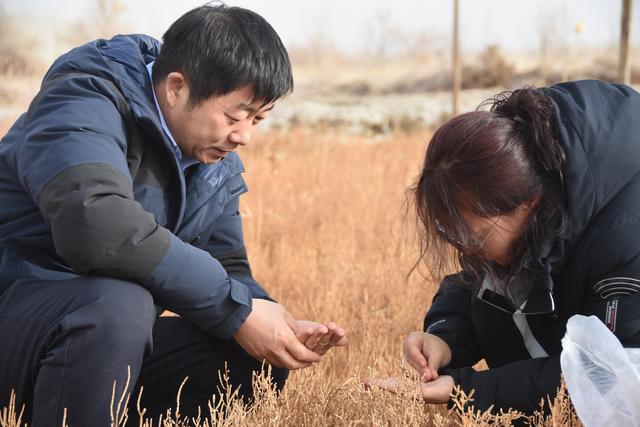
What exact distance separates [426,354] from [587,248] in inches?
25.9

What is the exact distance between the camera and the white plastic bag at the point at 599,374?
204 cm

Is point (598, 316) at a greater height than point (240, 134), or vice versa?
point (240, 134)

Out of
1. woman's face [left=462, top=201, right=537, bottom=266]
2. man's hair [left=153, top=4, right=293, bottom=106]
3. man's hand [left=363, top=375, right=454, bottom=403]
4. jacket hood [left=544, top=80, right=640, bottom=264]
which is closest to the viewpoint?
jacket hood [left=544, top=80, right=640, bottom=264]

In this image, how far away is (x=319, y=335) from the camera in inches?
101

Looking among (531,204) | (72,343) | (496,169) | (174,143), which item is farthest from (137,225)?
(531,204)

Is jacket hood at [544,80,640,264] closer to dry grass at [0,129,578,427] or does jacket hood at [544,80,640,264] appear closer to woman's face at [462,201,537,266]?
woman's face at [462,201,537,266]

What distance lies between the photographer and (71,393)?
222 cm

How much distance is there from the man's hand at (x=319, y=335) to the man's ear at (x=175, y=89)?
2.50ft

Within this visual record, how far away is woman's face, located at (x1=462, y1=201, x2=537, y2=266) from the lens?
7.46 ft

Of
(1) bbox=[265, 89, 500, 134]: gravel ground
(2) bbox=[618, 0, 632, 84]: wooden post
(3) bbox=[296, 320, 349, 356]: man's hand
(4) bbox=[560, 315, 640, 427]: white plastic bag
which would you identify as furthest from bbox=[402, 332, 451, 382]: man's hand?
(1) bbox=[265, 89, 500, 134]: gravel ground

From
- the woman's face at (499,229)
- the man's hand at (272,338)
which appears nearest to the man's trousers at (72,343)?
the man's hand at (272,338)

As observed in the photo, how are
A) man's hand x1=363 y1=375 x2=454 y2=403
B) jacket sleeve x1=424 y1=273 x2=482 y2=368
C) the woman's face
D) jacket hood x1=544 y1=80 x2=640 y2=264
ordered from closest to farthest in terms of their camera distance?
jacket hood x1=544 y1=80 x2=640 y2=264, the woman's face, man's hand x1=363 y1=375 x2=454 y2=403, jacket sleeve x1=424 y1=273 x2=482 y2=368

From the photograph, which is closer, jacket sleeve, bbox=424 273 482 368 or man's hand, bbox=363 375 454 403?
man's hand, bbox=363 375 454 403

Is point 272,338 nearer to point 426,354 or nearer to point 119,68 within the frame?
point 426,354
